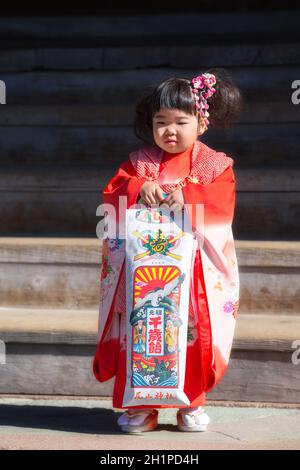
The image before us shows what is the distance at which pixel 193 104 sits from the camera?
3.57 m

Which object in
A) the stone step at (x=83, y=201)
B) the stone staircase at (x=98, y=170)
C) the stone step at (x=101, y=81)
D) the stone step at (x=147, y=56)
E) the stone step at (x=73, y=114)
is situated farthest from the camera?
the stone step at (x=147, y=56)

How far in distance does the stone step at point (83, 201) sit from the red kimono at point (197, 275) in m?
1.18

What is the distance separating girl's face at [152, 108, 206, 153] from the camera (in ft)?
11.7

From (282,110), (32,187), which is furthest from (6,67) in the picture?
(282,110)

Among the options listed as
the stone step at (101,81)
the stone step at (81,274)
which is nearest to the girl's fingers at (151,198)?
the stone step at (81,274)

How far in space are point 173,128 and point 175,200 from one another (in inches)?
9.2

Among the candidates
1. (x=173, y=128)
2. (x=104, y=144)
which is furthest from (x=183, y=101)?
(x=104, y=144)

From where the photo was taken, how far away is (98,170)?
4965 millimetres

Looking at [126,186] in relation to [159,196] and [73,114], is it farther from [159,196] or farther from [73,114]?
[73,114]

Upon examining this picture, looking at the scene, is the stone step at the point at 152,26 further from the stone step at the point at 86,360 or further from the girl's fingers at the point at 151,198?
the girl's fingers at the point at 151,198

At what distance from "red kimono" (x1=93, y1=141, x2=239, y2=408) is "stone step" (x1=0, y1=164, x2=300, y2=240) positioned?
118 cm

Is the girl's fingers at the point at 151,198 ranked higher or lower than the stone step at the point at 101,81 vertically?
lower

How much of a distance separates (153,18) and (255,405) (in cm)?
318

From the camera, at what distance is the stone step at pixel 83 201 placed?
477cm
